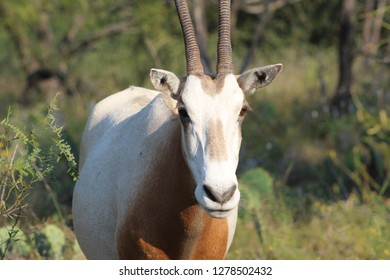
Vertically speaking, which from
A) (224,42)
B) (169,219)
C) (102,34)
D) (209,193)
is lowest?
(102,34)

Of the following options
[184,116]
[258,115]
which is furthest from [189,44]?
[258,115]

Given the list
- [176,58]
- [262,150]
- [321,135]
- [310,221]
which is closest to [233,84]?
[310,221]

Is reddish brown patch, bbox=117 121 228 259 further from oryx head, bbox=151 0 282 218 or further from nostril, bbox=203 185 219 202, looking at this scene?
nostril, bbox=203 185 219 202

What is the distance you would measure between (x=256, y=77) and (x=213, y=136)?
0.67 m

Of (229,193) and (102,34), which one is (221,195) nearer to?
(229,193)

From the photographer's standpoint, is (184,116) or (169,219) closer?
(184,116)

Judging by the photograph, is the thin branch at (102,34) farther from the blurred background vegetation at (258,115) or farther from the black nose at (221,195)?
the black nose at (221,195)

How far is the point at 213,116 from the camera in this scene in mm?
4863

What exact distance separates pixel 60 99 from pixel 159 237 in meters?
9.76

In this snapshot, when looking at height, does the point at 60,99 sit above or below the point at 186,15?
below

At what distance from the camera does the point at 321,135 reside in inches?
466

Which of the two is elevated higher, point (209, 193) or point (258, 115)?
point (209, 193)

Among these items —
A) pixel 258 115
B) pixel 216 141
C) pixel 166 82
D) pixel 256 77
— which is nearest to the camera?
pixel 216 141
